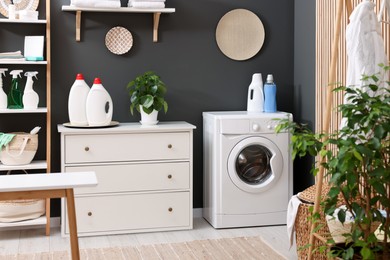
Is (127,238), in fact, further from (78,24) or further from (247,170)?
(78,24)

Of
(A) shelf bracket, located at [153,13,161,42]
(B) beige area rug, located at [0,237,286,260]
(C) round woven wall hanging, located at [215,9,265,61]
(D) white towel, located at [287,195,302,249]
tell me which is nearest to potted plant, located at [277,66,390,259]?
(D) white towel, located at [287,195,302,249]

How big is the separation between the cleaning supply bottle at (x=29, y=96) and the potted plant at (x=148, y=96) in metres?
0.69

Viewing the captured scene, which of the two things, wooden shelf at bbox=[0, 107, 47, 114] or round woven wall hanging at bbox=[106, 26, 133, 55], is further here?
round woven wall hanging at bbox=[106, 26, 133, 55]

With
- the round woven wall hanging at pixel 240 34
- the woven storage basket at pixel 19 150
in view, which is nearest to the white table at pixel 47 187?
the woven storage basket at pixel 19 150

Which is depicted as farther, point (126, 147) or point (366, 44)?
point (126, 147)

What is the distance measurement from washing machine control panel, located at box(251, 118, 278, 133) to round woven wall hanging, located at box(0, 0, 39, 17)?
71.3 inches

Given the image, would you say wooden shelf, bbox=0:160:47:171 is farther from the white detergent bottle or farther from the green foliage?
the green foliage

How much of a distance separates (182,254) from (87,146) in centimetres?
103

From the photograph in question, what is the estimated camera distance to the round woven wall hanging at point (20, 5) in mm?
4867

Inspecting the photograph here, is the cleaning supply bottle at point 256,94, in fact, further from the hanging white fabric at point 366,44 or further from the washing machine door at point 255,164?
the hanging white fabric at point 366,44

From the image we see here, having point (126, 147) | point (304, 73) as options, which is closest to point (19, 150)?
point (126, 147)

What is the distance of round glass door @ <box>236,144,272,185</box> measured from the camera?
16.6 ft

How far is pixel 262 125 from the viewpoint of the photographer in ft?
16.4

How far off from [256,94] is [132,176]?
1.18 metres
